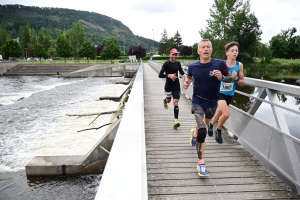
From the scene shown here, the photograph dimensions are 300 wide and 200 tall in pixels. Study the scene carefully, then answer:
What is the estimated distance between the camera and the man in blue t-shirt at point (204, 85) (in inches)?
130

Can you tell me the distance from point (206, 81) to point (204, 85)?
6 centimetres

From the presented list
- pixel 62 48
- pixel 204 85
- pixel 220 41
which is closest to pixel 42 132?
pixel 204 85

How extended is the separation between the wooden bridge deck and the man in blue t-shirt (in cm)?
29

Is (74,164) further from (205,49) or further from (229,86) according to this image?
(205,49)

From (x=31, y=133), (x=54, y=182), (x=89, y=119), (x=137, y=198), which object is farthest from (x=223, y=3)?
(x=137, y=198)

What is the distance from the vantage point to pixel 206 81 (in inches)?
132

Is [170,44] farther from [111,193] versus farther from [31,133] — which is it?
[111,193]

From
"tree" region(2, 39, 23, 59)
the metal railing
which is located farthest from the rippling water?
"tree" region(2, 39, 23, 59)

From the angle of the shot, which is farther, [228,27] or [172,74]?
[228,27]

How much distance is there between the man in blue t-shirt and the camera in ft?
10.8

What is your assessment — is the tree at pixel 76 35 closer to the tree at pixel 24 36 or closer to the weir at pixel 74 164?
the tree at pixel 24 36

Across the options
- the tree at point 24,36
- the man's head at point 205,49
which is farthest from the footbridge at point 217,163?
the tree at point 24,36

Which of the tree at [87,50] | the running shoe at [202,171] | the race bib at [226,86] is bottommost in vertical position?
the running shoe at [202,171]

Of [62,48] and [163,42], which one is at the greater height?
[163,42]
